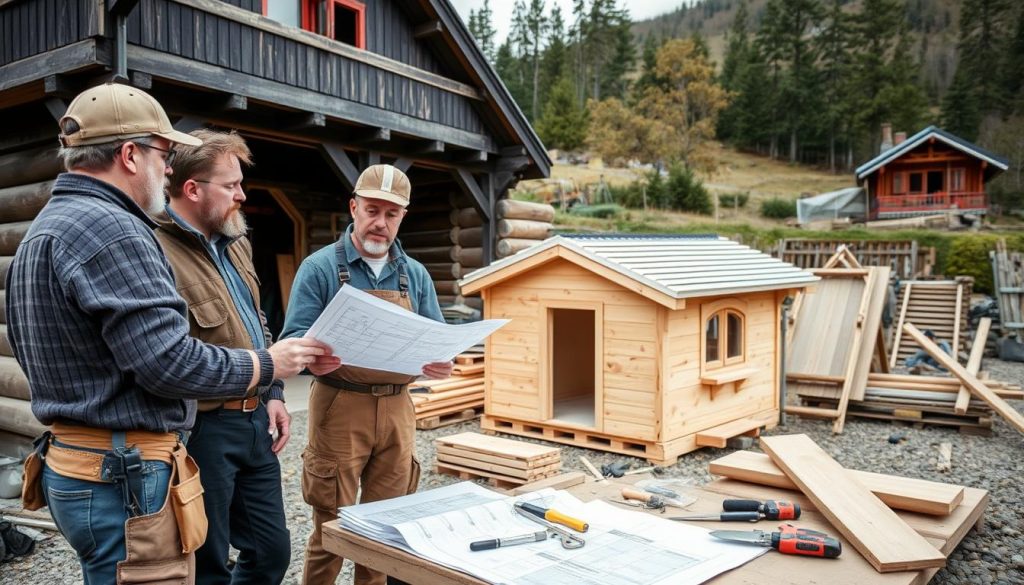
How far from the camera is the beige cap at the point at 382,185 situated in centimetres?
311

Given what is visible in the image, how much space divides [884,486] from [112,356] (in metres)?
3.21

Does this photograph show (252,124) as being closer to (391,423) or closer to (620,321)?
(620,321)

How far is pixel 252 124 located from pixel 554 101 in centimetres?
4958

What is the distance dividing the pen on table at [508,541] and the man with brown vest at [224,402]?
1.08 meters

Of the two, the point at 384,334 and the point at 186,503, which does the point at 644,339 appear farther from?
the point at 186,503

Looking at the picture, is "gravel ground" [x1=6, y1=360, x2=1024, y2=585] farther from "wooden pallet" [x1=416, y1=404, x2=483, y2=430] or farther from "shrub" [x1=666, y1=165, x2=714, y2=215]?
"shrub" [x1=666, y1=165, x2=714, y2=215]

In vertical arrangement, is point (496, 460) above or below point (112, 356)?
below

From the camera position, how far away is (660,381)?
6.79m

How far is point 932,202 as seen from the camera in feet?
117

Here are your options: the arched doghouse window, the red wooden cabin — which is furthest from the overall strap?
the red wooden cabin

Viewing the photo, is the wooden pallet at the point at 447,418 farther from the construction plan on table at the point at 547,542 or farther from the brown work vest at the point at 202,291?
the construction plan on table at the point at 547,542

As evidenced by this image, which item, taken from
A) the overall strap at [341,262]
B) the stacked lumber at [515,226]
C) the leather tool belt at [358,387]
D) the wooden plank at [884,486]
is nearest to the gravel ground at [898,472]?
the wooden plank at [884,486]

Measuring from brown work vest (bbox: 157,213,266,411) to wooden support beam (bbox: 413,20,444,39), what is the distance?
7848mm

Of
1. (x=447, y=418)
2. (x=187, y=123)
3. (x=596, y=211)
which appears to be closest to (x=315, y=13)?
(x=187, y=123)
